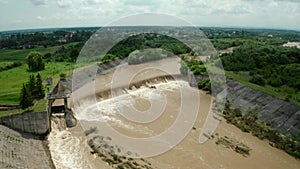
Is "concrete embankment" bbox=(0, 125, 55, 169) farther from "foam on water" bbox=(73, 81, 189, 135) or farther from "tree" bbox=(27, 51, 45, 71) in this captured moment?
"tree" bbox=(27, 51, 45, 71)

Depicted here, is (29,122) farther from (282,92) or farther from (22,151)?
(282,92)

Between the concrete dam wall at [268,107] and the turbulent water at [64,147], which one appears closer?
the turbulent water at [64,147]

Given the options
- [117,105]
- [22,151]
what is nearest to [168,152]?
[22,151]

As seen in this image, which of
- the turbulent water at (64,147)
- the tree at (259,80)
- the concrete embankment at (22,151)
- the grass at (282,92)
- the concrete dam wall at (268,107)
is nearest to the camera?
the concrete embankment at (22,151)

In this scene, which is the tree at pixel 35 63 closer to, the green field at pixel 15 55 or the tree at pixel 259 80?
the green field at pixel 15 55

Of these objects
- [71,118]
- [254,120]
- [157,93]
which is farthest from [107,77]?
[254,120]

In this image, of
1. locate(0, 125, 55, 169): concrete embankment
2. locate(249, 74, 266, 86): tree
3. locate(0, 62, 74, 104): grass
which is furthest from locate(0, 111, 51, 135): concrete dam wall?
locate(249, 74, 266, 86): tree

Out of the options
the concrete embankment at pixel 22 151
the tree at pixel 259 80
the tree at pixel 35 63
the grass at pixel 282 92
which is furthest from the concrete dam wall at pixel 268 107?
the tree at pixel 35 63
